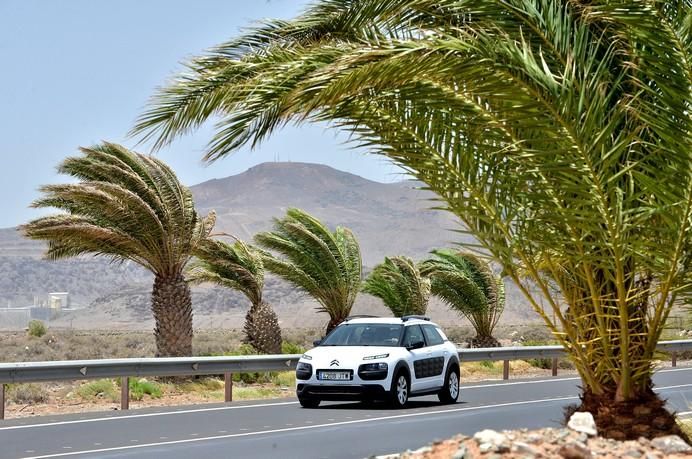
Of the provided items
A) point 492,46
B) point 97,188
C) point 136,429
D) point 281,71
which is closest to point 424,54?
point 492,46

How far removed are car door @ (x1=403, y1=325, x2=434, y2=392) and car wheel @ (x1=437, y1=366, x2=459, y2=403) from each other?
58cm

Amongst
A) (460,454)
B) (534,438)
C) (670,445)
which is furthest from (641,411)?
(460,454)

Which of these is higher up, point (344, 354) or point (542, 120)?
point (542, 120)

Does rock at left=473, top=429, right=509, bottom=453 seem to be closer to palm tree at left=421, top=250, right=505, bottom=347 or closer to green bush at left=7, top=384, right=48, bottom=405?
green bush at left=7, top=384, right=48, bottom=405

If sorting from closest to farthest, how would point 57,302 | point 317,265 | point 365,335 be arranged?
1. point 365,335
2. point 317,265
3. point 57,302

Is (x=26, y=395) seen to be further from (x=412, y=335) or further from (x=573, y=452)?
(x=573, y=452)

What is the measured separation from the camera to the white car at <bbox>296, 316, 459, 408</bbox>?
67.6 feet

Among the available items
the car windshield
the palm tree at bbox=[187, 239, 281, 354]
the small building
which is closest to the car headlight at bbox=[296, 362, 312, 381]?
the car windshield

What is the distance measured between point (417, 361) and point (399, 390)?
2.08 feet

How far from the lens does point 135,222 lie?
29234 mm

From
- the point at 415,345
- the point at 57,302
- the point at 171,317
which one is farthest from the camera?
the point at 57,302

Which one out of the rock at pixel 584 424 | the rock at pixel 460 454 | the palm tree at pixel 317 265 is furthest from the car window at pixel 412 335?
the palm tree at pixel 317 265

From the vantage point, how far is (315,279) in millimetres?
38312

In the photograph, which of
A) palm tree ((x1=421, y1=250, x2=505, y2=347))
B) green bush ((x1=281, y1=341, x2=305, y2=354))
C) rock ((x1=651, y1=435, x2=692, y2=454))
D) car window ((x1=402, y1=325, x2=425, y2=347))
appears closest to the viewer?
rock ((x1=651, y1=435, x2=692, y2=454))
